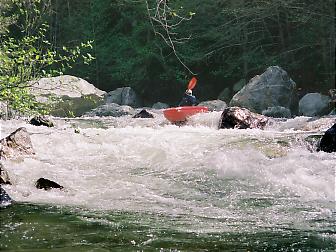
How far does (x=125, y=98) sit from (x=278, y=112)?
334 inches

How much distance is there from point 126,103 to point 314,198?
15.7 metres

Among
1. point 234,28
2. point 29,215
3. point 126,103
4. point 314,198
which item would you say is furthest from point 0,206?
point 126,103

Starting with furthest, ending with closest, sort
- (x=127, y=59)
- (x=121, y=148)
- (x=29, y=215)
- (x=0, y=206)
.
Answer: (x=127, y=59) → (x=121, y=148) → (x=0, y=206) → (x=29, y=215)

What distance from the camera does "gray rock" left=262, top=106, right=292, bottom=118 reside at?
14077mm

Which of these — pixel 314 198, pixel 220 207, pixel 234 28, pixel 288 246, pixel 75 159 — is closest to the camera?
pixel 288 246

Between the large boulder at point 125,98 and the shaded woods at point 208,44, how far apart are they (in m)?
1.32

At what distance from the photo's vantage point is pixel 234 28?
60.3 ft

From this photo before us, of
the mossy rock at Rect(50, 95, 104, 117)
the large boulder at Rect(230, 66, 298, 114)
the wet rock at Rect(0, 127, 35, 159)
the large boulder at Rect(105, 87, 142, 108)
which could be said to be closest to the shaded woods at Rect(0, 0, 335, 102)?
the large boulder at Rect(105, 87, 142, 108)

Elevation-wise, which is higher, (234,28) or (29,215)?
(234,28)

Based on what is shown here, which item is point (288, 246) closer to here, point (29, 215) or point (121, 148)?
point (29, 215)

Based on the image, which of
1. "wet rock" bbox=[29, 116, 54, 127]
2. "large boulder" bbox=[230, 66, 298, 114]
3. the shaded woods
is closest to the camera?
"wet rock" bbox=[29, 116, 54, 127]

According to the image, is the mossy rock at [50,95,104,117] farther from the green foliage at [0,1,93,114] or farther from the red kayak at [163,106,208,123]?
the green foliage at [0,1,93,114]

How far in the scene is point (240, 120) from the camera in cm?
1075

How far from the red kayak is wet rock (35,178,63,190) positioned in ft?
21.8
